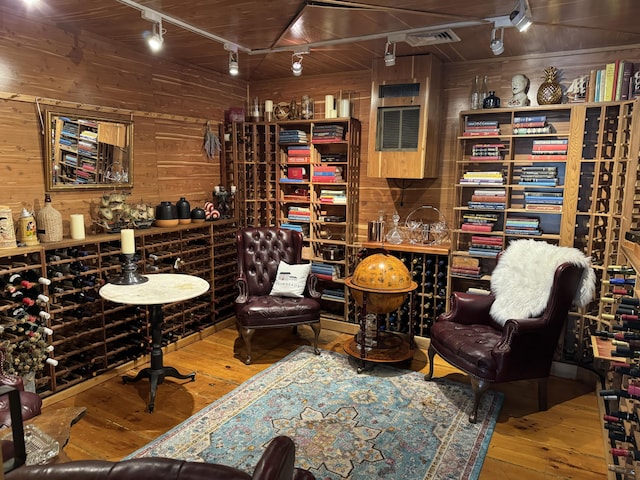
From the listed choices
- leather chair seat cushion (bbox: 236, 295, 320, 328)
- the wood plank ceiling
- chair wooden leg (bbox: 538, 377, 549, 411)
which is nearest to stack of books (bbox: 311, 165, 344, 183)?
the wood plank ceiling

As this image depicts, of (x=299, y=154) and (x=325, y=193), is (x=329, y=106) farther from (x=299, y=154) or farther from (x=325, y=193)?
(x=325, y=193)

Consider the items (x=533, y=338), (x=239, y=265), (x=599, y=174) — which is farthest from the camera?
(x=239, y=265)

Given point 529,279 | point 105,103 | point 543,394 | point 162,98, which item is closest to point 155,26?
point 105,103

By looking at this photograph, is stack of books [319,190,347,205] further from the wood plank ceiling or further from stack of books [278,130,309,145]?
the wood plank ceiling

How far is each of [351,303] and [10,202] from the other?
332 cm

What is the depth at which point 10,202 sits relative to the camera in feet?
11.0

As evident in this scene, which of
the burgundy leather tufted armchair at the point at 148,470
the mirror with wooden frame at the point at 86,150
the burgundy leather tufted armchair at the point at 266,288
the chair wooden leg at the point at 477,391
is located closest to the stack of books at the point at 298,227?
the burgundy leather tufted armchair at the point at 266,288

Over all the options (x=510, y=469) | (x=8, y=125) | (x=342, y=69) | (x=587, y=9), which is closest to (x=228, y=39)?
(x=342, y=69)

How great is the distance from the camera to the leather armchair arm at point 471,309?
12.3ft

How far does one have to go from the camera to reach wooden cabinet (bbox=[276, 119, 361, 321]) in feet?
16.2

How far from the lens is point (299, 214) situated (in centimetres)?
521

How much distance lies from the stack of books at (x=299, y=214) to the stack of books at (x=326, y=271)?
1.82 feet

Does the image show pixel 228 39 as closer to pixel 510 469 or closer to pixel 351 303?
pixel 351 303

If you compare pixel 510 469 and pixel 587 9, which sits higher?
pixel 587 9
